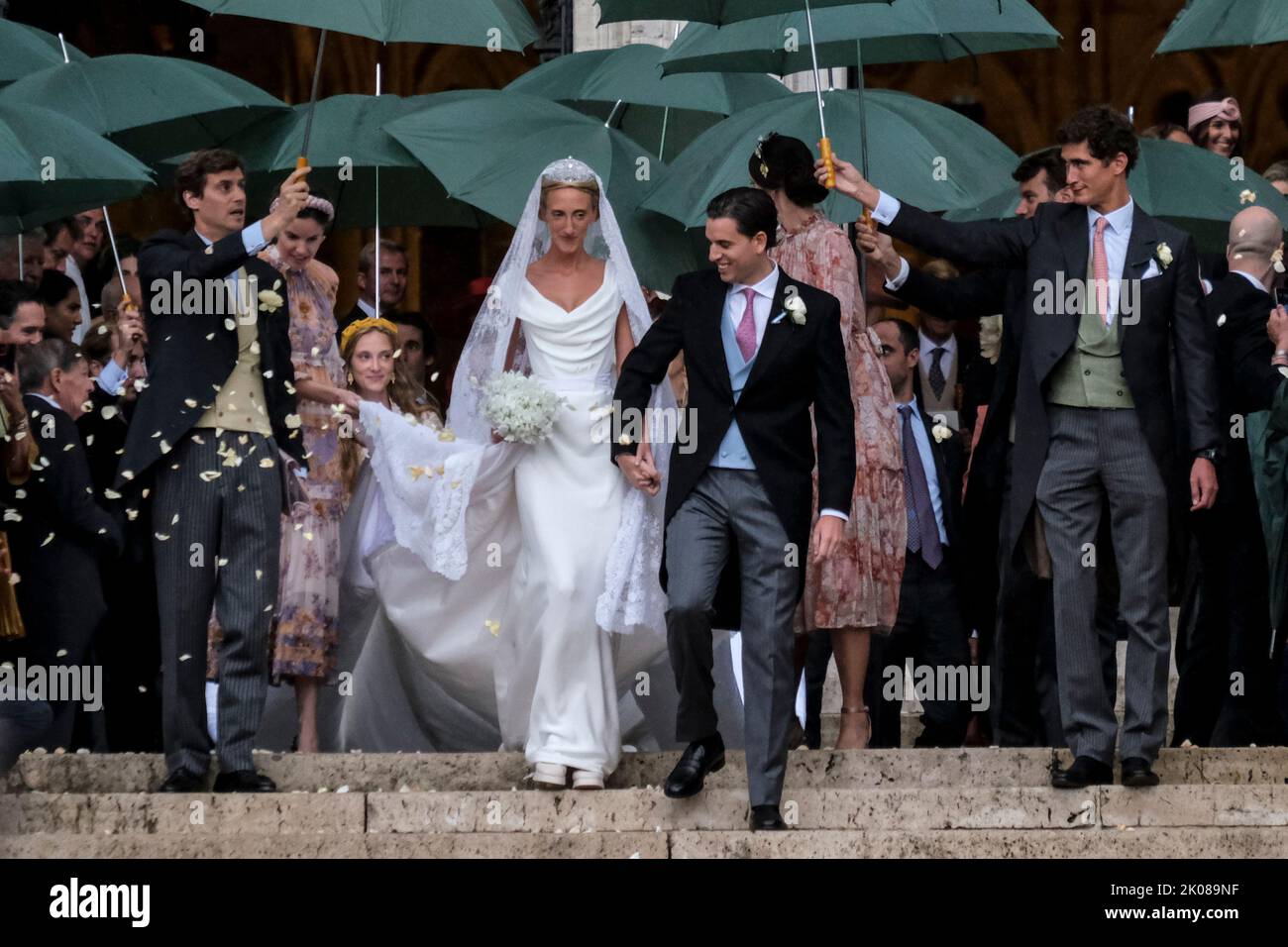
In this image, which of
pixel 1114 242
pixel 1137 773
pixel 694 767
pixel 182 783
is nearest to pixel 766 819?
pixel 694 767

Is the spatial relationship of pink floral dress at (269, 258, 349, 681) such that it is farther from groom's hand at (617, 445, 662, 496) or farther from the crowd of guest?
groom's hand at (617, 445, 662, 496)

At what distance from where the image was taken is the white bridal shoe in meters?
9.57

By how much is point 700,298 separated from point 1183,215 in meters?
2.92

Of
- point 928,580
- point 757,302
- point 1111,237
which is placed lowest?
point 928,580

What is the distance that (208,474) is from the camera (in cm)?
962

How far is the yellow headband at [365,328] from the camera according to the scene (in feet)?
37.4

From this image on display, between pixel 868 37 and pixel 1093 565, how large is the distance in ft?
10.4

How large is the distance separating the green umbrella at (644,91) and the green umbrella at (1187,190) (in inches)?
61.0

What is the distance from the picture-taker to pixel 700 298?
31.0 ft

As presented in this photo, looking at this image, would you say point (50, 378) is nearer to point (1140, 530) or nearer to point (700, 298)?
point (700, 298)

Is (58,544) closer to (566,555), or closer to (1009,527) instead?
(566,555)

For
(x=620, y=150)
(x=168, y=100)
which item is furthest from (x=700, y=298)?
(x=168, y=100)

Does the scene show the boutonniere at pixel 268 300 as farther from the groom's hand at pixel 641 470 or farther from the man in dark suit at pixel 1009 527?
the man in dark suit at pixel 1009 527

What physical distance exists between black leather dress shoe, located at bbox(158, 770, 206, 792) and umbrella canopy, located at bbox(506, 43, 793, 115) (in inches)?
171
